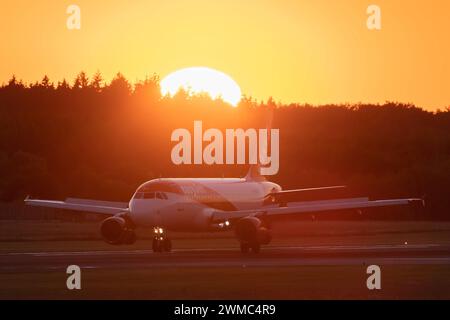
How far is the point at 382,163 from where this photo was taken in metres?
107

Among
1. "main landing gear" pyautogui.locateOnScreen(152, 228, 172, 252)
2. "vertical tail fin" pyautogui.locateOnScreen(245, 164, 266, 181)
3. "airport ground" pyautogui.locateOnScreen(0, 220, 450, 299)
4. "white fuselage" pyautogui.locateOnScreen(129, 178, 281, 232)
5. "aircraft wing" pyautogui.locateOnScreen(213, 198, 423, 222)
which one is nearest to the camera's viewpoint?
"airport ground" pyautogui.locateOnScreen(0, 220, 450, 299)

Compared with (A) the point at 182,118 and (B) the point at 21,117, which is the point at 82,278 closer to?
(B) the point at 21,117

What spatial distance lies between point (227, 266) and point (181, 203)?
13292mm

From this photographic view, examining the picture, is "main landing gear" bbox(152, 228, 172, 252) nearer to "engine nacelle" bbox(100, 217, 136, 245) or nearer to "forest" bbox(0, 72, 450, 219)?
"engine nacelle" bbox(100, 217, 136, 245)

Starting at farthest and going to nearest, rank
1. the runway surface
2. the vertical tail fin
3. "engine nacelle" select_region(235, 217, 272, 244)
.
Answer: the vertical tail fin, "engine nacelle" select_region(235, 217, 272, 244), the runway surface

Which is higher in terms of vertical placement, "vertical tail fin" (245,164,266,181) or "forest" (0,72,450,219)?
"forest" (0,72,450,219)

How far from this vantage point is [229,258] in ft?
166

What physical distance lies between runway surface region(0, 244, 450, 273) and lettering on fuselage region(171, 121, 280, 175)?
43130mm

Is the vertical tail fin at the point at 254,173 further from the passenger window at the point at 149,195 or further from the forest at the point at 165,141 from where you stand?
the forest at the point at 165,141

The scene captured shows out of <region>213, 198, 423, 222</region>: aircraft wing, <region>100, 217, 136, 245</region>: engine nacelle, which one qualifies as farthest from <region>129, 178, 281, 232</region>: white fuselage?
<region>213, 198, 423, 222</region>: aircraft wing

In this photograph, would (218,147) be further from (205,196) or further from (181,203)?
(181,203)

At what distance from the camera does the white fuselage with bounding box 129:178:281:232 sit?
57.0 m

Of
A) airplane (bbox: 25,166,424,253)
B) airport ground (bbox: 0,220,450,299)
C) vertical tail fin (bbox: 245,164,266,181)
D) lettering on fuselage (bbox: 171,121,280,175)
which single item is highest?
lettering on fuselage (bbox: 171,121,280,175)
